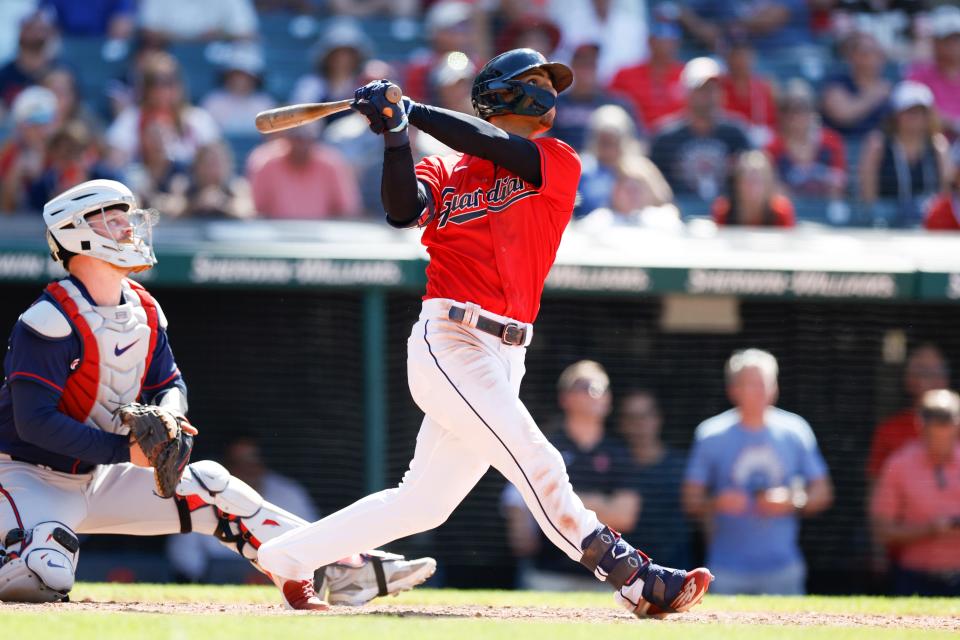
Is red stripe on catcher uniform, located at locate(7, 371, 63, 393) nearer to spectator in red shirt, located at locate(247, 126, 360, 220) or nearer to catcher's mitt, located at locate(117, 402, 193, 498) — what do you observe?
catcher's mitt, located at locate(117, 402, 193, 498)

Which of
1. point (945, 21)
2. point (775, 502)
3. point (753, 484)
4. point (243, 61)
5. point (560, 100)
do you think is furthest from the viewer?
point (945, 21)

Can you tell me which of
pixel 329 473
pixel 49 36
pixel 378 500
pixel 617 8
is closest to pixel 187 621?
pixel 378 500

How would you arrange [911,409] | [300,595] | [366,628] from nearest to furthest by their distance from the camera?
1. [366,628]
2. [300,595]
3. [911,409]

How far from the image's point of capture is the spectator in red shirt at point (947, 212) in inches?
344

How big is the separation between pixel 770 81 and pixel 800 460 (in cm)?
356

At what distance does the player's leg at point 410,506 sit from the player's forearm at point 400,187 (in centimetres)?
66

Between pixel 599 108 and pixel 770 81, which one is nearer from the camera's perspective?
pixel 599 108

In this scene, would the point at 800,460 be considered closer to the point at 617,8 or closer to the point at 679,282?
the point at 679,282

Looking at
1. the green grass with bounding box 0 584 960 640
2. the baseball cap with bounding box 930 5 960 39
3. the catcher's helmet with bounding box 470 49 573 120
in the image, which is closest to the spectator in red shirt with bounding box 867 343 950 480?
the baseball cap with bounding box 930 5 960 39

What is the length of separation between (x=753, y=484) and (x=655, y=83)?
138 inches

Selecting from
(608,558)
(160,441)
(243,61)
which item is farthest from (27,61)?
(608,558)

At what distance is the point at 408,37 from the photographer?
1061 centimetres

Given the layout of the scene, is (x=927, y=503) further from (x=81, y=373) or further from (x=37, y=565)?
(x=37, y=565)

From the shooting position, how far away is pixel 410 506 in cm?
445
